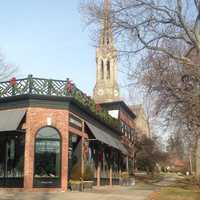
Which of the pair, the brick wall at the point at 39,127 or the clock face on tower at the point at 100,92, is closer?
the brick wall at the point at 39,127

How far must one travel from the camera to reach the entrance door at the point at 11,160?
26.5 meters

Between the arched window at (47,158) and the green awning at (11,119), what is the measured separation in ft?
4.98

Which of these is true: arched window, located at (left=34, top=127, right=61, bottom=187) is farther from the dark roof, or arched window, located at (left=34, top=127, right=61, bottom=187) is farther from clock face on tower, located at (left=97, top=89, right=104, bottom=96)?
clock face on tower, located at (left=97, top=89, right=104, bottom=96)

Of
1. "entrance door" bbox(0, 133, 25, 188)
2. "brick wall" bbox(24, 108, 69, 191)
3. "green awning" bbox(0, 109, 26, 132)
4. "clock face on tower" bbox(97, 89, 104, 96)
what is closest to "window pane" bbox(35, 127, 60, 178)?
"brick wall" bbox(24, 108, 69, 191)

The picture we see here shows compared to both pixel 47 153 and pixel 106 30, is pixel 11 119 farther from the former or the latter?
pixel 106 30

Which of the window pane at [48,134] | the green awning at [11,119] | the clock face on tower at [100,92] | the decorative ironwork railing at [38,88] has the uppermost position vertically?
the clock face on tower at [100,92]

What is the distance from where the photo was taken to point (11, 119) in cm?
2642

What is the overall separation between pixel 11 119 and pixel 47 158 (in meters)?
3.17

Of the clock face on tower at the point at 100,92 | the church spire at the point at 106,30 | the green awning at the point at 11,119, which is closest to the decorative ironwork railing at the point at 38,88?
the green awning at the point at 11,119

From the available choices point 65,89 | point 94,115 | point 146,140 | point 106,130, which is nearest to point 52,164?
point 65,89

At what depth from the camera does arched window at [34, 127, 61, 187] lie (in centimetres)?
2641

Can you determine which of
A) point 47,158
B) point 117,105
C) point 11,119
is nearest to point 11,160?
point 47,158

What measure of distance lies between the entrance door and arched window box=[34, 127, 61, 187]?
936 millimetres

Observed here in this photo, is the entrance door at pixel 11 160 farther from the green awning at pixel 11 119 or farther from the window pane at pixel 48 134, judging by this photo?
the green awning at pixel 11 119
